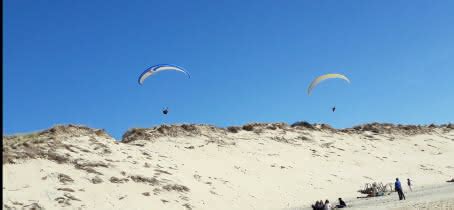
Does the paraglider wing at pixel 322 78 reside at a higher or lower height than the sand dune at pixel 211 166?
higher

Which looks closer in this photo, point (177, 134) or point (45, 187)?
point (45, 187)

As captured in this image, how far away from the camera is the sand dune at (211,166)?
2588 centimetres

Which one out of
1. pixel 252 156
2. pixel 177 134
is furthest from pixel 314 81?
pixel 177 134

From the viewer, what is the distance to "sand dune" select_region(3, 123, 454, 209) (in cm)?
2588

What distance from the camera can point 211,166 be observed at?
35406mm

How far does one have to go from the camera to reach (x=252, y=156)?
3922 cm

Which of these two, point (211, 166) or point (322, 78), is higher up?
point (322, 78)

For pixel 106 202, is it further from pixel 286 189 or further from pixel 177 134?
→ pixel 177 134

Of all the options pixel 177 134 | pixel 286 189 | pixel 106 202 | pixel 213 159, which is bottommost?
pixel 106 202

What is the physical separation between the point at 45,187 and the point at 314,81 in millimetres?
20515

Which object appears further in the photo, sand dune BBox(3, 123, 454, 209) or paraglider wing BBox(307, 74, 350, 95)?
paraglider wing BBox(307, 74, 350, 95)

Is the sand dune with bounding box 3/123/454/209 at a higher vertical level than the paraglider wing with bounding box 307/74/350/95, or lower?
lower

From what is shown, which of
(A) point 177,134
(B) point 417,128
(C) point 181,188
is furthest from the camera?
(B) point 417,128

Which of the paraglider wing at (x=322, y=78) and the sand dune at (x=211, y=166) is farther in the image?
the paraglider wing at (x=322, y=78)
